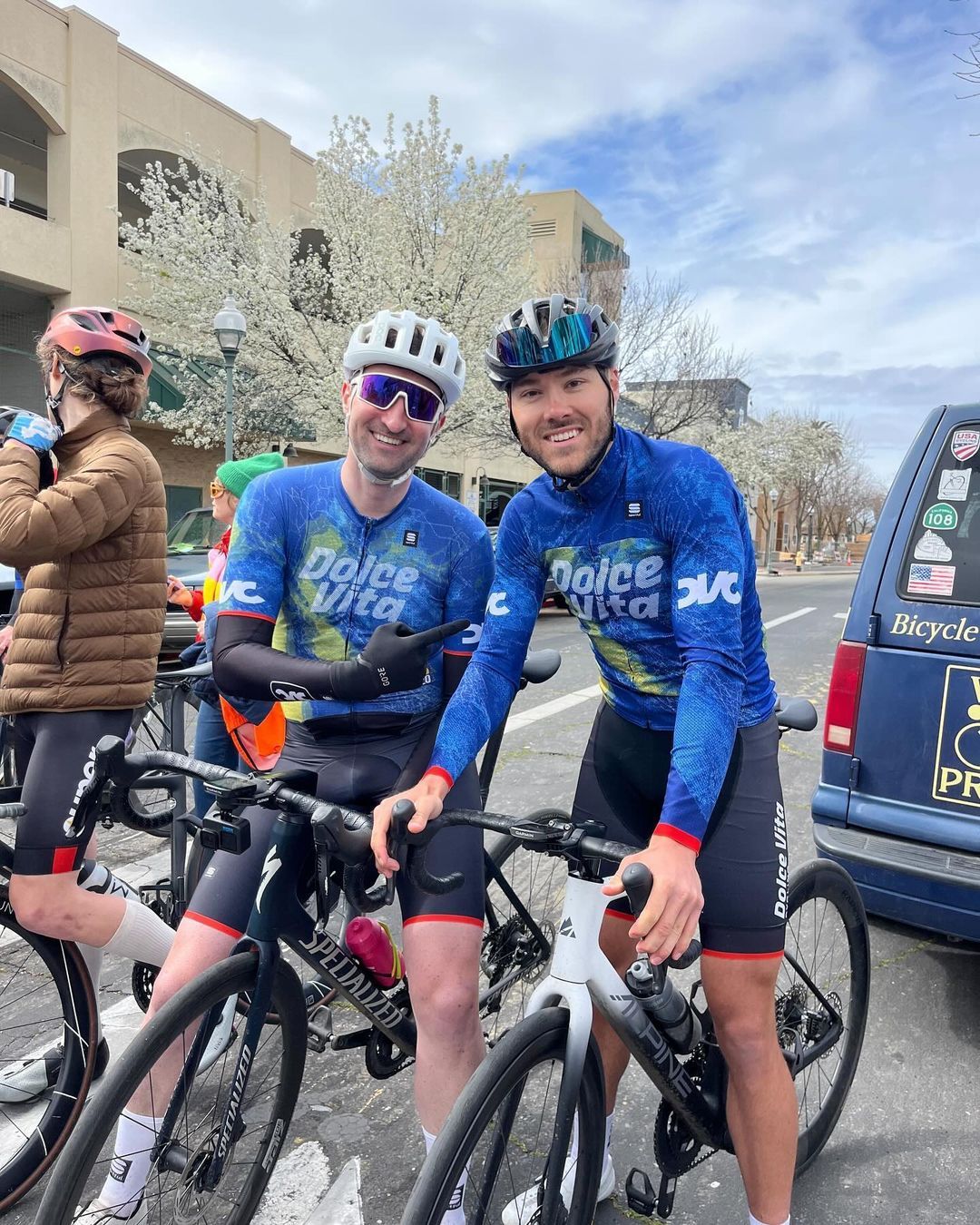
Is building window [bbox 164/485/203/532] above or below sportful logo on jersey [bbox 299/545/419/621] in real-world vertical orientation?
above

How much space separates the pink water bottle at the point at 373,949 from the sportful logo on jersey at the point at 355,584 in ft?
2.60

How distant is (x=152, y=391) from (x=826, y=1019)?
21332 millimetres

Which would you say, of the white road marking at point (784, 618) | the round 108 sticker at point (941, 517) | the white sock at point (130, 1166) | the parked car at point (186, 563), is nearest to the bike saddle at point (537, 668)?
the white sock at point (130, 1166)

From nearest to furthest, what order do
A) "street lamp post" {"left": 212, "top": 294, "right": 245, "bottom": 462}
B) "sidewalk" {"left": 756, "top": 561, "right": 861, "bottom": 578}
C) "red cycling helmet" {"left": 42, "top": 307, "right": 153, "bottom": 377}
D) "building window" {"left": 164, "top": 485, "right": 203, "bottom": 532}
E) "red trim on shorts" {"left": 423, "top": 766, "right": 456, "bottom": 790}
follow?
"red trim on shorts" {"left": 423, "top": 766, "right": 456, "bottom": 790} < "red cycling helmet" {"left": 42, "top": 307, "right": 153, "bottom": 377} < "street lamp post" {"left": 212, "top": 294, "right": 245, "bottom": 462} < "building window" {"left": 164, "top": 485, "right": 203, "bottom": 532} < "sidewalk" {"left": 756, "top": 561, "right": 861, "bottom": 578}

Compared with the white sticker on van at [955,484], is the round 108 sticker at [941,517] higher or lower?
lower

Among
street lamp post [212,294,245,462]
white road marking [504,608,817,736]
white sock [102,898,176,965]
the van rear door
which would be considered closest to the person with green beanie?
white sock [102,898,176,965]

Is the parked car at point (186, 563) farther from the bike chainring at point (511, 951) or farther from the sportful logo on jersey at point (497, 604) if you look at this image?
the sportful logo on jersey at point (497, 604)

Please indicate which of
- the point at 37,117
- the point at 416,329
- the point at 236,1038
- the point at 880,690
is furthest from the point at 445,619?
the point at 37,117

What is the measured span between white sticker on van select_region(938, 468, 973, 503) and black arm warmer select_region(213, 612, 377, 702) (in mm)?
2617

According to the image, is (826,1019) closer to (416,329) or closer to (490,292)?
(416,329)

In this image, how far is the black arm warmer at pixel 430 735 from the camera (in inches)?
88.0

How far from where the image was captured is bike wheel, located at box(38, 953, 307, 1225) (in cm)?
160

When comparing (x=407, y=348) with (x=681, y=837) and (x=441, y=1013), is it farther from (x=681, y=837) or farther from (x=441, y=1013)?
(x=441, y=1013)

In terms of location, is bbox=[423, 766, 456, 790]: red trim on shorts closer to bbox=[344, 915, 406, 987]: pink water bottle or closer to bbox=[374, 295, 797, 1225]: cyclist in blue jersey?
bbox=[374, 295, 797, 1225]: cyclist in blue jersey
